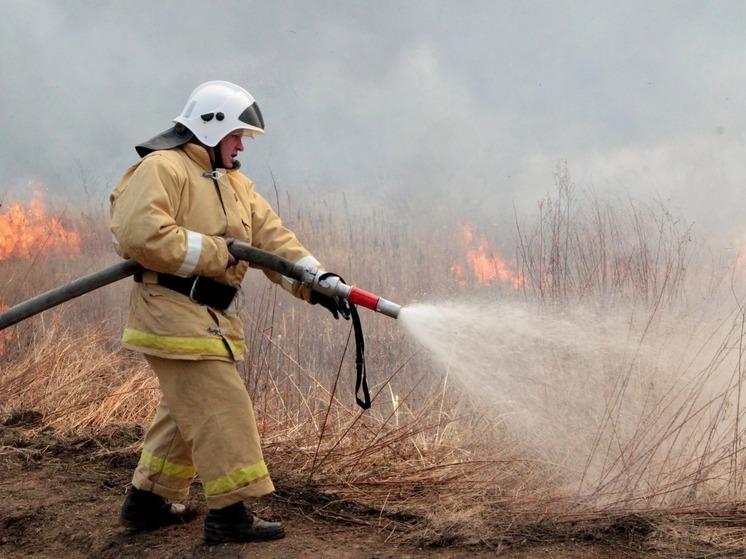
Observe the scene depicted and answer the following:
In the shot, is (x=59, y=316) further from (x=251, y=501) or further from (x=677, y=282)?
(x=677, y=282)

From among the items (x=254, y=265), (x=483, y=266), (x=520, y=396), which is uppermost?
(x=483, y=266)

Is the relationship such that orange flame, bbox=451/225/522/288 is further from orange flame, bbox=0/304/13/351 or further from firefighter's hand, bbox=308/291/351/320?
orange flame, bbox=0/304/13/351

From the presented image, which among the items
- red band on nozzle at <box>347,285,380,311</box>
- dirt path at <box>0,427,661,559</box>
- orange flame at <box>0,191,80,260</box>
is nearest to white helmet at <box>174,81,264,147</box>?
red band on nozzle at <box>347,285,380,311</box>

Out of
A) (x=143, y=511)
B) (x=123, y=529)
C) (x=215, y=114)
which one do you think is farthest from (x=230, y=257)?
(x=123, y=529)

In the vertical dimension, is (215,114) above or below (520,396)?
above

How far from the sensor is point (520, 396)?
16.8 feet

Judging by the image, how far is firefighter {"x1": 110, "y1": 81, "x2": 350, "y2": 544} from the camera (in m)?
2.95

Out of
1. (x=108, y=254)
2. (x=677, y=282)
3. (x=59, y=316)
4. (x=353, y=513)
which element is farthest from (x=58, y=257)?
(x=677, y=282)

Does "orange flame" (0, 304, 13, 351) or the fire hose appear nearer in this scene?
the fire hose

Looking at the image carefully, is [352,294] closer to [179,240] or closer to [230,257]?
[230,257]

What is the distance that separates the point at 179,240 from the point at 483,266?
16.3 ft

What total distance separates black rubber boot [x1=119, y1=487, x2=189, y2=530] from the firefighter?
2 centimetres

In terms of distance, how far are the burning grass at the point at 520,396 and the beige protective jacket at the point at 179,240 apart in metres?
0.93

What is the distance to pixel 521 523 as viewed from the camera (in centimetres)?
339
